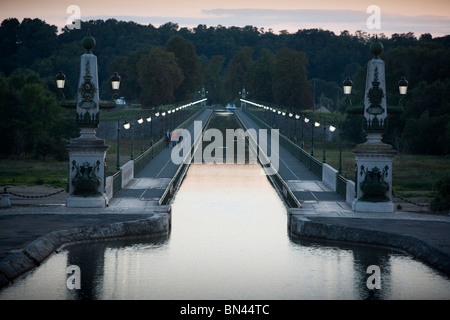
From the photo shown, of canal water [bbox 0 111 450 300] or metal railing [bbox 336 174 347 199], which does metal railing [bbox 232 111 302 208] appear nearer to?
metal railing [bbox 336 174 347 199]

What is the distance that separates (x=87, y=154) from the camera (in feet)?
95.6

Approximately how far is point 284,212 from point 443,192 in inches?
303

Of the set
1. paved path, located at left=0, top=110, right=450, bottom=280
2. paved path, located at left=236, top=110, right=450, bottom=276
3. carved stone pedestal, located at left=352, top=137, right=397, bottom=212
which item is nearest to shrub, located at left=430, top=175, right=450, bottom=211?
paved path, located at left=236, top=110, right=450, bottom=276

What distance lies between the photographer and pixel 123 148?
86.4 meters

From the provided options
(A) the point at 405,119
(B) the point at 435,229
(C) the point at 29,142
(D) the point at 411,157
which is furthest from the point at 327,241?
(A) the point at 405,119

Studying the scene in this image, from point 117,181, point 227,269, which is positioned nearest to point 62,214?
point 117,181

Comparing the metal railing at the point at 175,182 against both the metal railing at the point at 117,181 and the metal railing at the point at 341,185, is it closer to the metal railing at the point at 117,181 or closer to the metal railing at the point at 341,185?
the metal railing at the point at 117,181

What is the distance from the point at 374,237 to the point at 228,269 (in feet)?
17.5

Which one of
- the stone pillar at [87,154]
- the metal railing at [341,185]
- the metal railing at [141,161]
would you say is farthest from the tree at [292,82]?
the stone pillar at [87,154]

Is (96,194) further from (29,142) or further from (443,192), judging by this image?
(29,142)

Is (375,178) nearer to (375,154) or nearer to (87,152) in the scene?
(375,154)

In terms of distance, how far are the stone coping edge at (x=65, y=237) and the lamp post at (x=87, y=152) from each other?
329 cm

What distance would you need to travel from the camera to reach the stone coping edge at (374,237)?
68.6 feet
